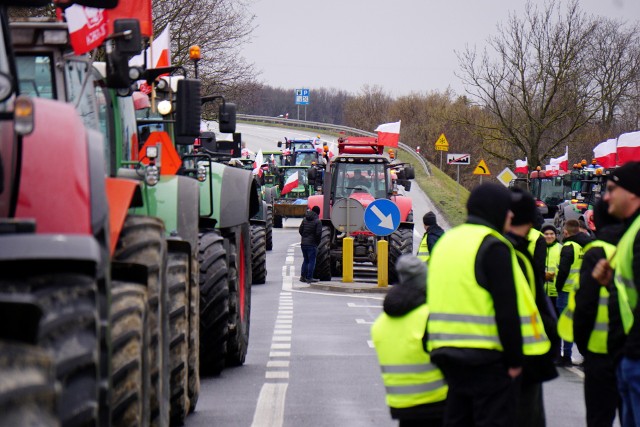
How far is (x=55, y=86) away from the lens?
832 centimetres

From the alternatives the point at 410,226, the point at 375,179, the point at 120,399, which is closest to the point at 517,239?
the point at 120,399

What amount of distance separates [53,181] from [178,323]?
3.40 metres

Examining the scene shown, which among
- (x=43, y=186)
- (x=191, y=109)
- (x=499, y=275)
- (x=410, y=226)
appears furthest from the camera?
(x=410, y=226)

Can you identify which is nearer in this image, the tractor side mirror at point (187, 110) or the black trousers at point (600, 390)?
the black trousers at point (600, 390)

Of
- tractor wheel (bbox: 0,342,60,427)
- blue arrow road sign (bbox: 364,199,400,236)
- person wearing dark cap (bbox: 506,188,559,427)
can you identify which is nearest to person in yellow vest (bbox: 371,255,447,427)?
person wearing dark cap (bbox: 506,188,559,427)

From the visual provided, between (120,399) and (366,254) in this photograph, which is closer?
(120,399)

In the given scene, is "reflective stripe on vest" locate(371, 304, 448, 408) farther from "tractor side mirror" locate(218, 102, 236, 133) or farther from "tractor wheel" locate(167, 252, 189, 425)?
"tractor side mirror" locate(218, 102, 236, 133)

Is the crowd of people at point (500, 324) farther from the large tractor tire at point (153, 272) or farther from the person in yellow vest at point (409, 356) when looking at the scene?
the large tractor tire at point (153, 272)

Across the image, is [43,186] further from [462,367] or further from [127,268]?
[462,367]

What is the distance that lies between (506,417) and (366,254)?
21.0 m

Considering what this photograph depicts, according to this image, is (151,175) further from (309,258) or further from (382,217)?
(309,258)

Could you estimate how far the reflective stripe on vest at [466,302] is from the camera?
6.96 metres

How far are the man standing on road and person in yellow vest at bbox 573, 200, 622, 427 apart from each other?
18.0 meters

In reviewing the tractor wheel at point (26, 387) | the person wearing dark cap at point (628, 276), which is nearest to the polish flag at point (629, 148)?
the person wearing dark cap at point (628, 276)
